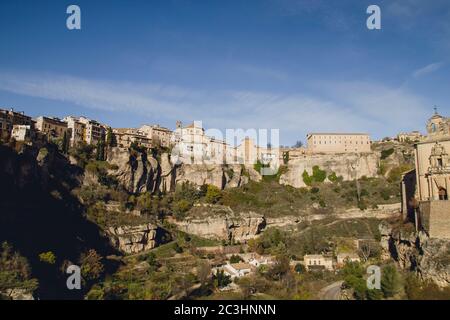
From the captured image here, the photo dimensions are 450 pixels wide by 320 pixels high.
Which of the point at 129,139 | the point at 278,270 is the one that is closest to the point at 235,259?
the point at 278,270

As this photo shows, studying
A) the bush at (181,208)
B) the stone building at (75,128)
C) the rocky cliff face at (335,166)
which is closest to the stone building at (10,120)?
the stone building at (75,128)

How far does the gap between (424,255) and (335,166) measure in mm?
39292

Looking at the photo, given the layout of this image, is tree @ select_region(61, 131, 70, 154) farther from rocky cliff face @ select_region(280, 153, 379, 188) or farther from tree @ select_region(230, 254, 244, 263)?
rocky cliff face @ select_region(280, 153, 379, 188)

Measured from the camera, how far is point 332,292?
106 ft

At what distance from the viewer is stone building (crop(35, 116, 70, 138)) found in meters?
56.1

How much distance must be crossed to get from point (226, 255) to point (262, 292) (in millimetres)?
13499

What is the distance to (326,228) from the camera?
168 feet

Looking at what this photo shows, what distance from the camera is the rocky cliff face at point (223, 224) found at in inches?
2034

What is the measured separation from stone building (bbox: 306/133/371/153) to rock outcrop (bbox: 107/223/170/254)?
37439mm

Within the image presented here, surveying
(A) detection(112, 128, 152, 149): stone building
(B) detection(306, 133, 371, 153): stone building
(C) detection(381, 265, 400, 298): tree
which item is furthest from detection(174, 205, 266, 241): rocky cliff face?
(C) detection(381, 265, 400, 298): tree

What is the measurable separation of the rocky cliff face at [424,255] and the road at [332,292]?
5502mm

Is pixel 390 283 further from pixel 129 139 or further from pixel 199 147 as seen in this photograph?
pixel 129 139

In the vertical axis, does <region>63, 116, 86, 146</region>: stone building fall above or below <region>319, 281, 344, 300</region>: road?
above

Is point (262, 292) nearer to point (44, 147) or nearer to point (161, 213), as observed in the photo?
point (161, 213)
